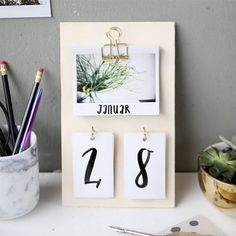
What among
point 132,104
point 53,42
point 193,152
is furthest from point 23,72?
point 193,152

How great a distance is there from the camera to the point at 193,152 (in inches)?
28.3

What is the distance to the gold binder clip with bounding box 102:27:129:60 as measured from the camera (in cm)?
62

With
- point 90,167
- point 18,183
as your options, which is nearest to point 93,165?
point 90,167

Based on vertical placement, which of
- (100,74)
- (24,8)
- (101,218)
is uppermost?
(24,8)

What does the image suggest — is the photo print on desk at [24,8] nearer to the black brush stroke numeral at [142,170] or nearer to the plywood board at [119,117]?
the plywood board at [119,117]

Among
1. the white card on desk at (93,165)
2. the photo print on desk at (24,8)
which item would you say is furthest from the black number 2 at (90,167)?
the photo print on desk at (24,8)

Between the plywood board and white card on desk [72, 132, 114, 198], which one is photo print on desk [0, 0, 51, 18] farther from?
white card on desk [72, 132, 114, 198]

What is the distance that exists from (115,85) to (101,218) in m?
0.21

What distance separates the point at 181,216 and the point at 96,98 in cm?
23

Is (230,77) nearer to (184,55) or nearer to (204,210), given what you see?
(184,55)

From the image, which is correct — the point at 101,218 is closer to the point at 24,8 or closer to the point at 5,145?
the point at 5,145

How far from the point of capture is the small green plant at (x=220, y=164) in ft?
1.89

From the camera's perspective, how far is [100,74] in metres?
0.62

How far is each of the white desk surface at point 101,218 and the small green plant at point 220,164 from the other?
0.24 feet
